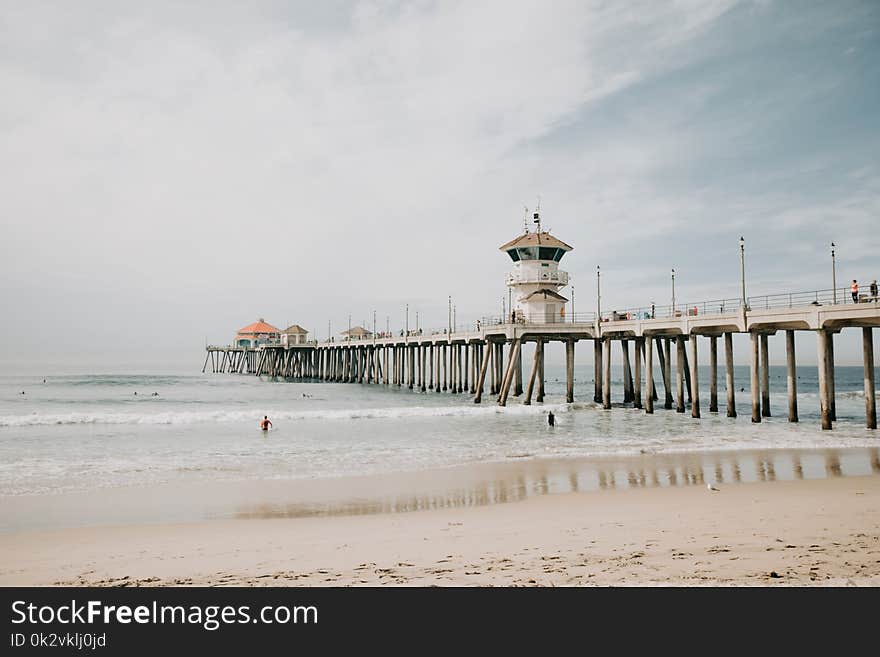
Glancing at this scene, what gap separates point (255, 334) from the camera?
10269cm

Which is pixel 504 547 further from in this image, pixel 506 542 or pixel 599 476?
pixel 599 476

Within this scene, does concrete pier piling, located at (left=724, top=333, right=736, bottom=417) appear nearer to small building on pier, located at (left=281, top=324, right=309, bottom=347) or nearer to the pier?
the pier

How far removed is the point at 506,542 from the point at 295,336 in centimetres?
7810

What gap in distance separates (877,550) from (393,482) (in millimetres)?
8655

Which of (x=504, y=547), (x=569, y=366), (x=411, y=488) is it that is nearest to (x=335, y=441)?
(x=411, y=488)

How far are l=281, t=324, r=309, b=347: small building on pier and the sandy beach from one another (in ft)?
237

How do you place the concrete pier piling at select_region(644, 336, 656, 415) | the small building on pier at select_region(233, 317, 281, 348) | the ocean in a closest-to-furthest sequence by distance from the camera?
the ocean < the concrete pier piling at select_region(644, 336, 656, 415) < the small building on pier at select_region(233, 317, 281, 348)

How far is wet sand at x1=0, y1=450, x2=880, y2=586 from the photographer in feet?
19.2

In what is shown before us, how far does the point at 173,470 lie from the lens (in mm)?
14734

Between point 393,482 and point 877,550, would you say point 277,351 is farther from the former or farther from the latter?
point 877,550

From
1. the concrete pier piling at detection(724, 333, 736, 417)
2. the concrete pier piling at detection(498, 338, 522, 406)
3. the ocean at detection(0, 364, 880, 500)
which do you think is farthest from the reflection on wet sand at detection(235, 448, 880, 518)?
the concrete pier piling at detection(498, 338, 522, 406)

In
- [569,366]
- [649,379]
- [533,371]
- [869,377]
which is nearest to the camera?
[869,377]

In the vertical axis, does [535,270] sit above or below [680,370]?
above
